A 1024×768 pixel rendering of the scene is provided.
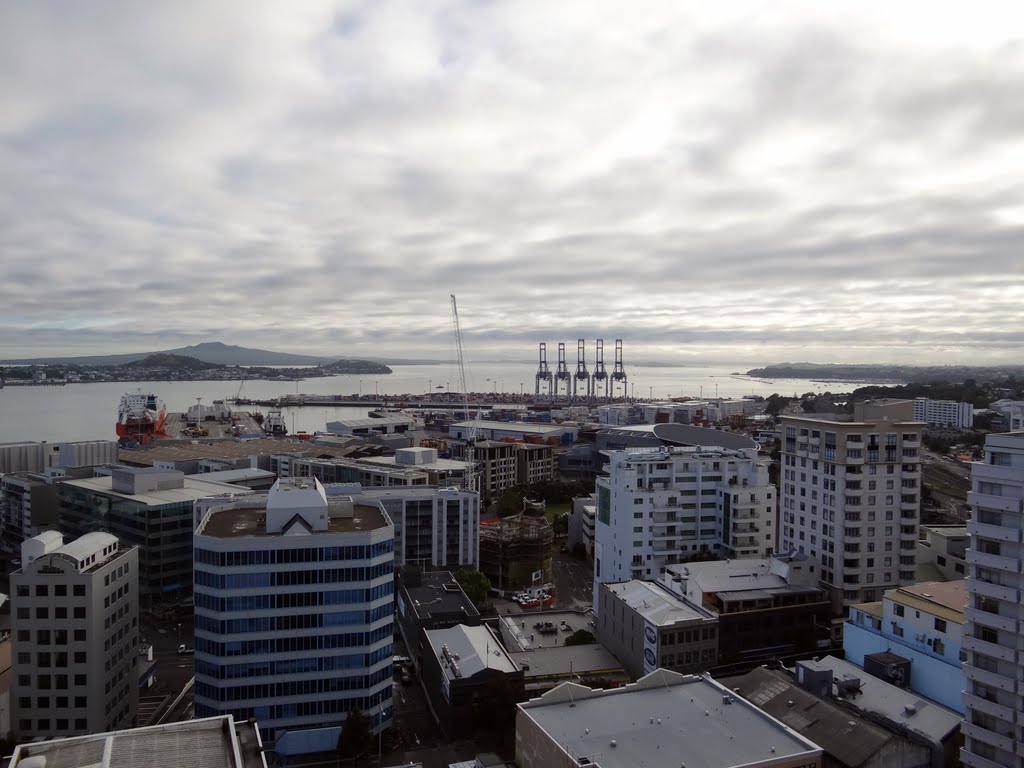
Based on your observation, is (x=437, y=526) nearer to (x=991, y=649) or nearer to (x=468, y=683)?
(x=468, y=683)

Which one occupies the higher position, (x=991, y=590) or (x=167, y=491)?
(x=991, y=590)

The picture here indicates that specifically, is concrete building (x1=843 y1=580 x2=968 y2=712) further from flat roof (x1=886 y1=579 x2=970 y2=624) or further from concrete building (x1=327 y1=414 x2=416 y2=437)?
concrete building (x1=327 y1=414 x2=416 y2=437)

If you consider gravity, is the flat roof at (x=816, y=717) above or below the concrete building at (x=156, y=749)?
below

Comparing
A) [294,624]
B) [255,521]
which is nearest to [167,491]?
[255,521]

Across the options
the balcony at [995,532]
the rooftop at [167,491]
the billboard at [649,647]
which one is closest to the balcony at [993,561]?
the balcony at [995,532]

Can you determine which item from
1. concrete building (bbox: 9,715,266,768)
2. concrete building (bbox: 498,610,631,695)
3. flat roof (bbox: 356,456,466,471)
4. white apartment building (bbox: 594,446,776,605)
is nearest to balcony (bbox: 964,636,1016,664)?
concrete building (bbox: 498,610,631,695)

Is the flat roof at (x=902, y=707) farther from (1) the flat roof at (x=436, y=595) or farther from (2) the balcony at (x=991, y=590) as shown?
(1) the flat roof at (x=436, y=595)
